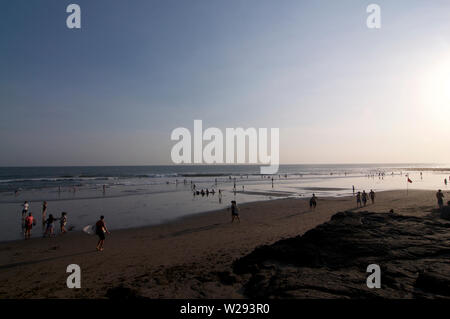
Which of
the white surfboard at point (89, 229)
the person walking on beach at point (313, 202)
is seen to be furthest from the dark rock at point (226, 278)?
the person walking on beach at point (313, 202)

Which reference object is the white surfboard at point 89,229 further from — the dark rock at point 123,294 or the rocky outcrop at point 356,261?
the rocky outcrop at point 356,261

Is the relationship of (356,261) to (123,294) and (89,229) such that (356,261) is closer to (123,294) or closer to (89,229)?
(123,294)

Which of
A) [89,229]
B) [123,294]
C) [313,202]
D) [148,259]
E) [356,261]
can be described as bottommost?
[89,229]

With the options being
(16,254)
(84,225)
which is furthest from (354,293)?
(84,225)

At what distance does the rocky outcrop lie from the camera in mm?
5422

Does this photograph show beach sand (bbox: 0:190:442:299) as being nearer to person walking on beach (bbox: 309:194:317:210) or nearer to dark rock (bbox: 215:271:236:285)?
dark rock (bbox: 215:271:236:285)

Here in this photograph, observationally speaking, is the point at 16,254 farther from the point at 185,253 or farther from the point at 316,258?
the point at 316,258

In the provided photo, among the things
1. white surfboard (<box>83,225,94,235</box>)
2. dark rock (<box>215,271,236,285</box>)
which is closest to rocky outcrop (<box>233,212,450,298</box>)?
dark rock (<box>215,271,236,285</box>)

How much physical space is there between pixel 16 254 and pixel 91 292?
786 centimetres

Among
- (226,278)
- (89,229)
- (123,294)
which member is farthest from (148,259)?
(89,229)

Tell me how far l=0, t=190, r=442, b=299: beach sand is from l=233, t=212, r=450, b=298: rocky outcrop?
1034 millimetres

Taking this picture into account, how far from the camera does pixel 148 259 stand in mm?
10742

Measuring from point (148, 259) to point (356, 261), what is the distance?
25.8ft
